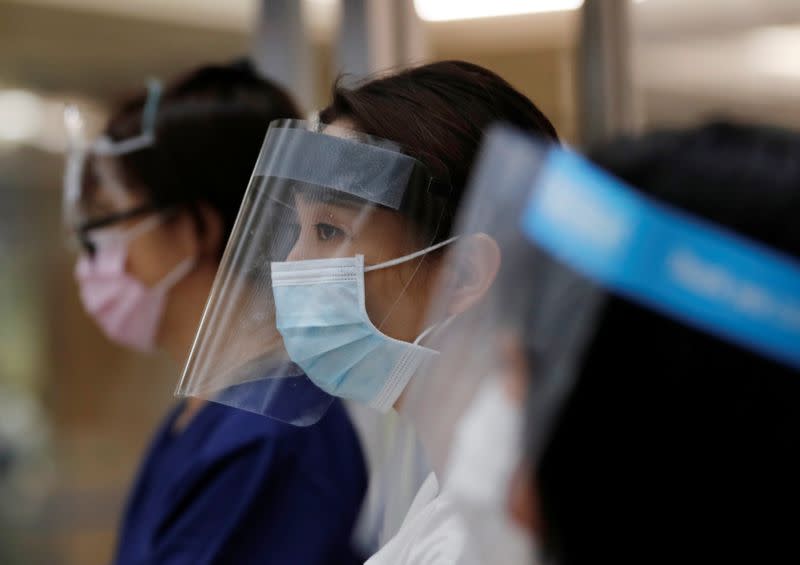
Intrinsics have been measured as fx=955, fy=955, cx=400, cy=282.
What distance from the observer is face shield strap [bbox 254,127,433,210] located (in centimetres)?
120

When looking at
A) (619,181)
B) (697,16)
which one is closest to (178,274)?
(697,16)

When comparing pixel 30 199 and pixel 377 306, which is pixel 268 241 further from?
pixel 30 199

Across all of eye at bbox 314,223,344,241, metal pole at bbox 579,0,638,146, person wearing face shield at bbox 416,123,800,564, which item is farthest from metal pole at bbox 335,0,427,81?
person wearing face shield at bbox 416,123,800,564

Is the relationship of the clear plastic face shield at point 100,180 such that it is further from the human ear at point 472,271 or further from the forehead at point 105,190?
the human ear at point 472,271

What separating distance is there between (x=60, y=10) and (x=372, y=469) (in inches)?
108

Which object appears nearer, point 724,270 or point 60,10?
point 724,270

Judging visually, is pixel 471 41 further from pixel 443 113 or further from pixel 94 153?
pixel 443 113

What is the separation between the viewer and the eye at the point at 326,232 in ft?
4.07

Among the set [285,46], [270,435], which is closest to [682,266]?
[270,435]

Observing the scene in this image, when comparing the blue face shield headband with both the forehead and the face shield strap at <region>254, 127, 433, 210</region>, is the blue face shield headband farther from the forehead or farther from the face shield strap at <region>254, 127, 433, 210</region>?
the forehead

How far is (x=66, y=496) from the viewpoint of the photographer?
411 cm

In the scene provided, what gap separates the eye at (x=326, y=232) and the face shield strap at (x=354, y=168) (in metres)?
0.06

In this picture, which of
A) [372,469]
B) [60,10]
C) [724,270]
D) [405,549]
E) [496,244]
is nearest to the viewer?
[724,270]

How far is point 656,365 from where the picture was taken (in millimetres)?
537
